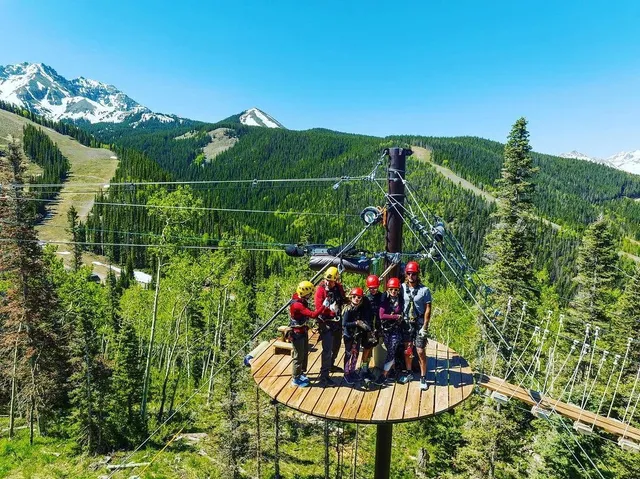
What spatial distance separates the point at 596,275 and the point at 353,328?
88.5 ft

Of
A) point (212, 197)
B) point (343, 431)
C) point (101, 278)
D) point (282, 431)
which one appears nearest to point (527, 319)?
point (343, 431)

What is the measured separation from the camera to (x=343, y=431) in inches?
1358

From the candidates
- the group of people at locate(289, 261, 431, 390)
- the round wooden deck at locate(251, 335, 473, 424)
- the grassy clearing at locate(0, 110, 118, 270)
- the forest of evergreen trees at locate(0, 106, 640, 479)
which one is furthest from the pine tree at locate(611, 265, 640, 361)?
the grassy clearing at locate(0, 110, 118, 270)

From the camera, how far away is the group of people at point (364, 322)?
7324 millimetres

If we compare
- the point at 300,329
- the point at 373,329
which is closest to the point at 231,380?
the point at 300,329

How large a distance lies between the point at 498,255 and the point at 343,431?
2321 centimetres

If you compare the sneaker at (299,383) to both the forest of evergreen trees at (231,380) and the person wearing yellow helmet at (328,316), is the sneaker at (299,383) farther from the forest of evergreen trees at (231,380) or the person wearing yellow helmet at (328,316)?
the forest of evergreen trees at (231,380)

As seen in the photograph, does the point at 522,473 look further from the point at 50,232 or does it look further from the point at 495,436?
the point at 50,232

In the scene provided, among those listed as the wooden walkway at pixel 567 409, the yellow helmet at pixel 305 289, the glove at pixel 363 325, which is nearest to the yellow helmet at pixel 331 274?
the yellow helmet at pixel 305 289

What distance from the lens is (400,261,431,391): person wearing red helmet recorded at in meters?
7.39

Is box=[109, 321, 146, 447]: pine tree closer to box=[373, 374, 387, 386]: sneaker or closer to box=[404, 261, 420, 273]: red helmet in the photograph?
box=[373, 374, 387, 386]: sneaker

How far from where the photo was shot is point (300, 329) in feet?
24.6

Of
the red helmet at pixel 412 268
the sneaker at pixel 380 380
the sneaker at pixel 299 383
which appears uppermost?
the red helmet at pixel 412 268

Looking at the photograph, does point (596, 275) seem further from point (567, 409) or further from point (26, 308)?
point (26, 308)
